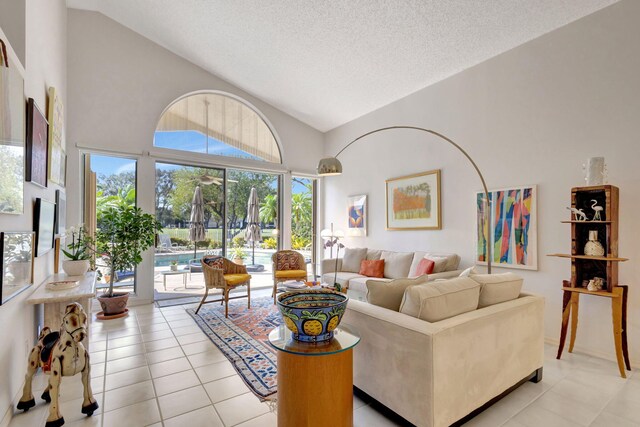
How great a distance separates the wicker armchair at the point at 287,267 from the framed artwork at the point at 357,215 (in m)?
1.34

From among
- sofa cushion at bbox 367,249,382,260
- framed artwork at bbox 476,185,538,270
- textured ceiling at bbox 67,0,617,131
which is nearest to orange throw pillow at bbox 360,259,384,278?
sofa cushion at bbox 367,249,382,260

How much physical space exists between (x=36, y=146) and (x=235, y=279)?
2658 millimetres

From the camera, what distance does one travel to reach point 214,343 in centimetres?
333

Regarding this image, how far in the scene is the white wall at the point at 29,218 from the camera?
6.43 ft

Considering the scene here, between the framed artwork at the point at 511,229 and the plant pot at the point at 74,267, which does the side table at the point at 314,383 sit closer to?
the framed artwork at the point at 511,229

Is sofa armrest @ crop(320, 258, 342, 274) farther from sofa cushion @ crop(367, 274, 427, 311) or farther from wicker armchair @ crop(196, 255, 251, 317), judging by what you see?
sofa cushion @ crop(367, 274, 427, 311)

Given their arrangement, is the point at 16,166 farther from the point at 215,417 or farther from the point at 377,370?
the point at 377,370

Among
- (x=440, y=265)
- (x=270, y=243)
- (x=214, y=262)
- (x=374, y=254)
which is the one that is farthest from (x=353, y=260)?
(x=214, y=262)

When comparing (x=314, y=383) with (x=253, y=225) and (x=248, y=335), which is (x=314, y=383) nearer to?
(x=248, y=335)

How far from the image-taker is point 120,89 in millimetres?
4824

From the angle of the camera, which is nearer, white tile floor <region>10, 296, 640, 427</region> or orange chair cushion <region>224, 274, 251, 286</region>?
white tile floor <region>10, 296, 640, 427</region>

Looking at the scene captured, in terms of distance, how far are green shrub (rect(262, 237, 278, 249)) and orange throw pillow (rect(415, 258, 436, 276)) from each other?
3075 millimetres

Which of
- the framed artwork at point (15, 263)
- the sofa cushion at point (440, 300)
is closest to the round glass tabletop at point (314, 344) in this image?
the sofa cushion at point (440, 300)

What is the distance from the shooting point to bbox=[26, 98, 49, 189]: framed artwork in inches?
91.9
